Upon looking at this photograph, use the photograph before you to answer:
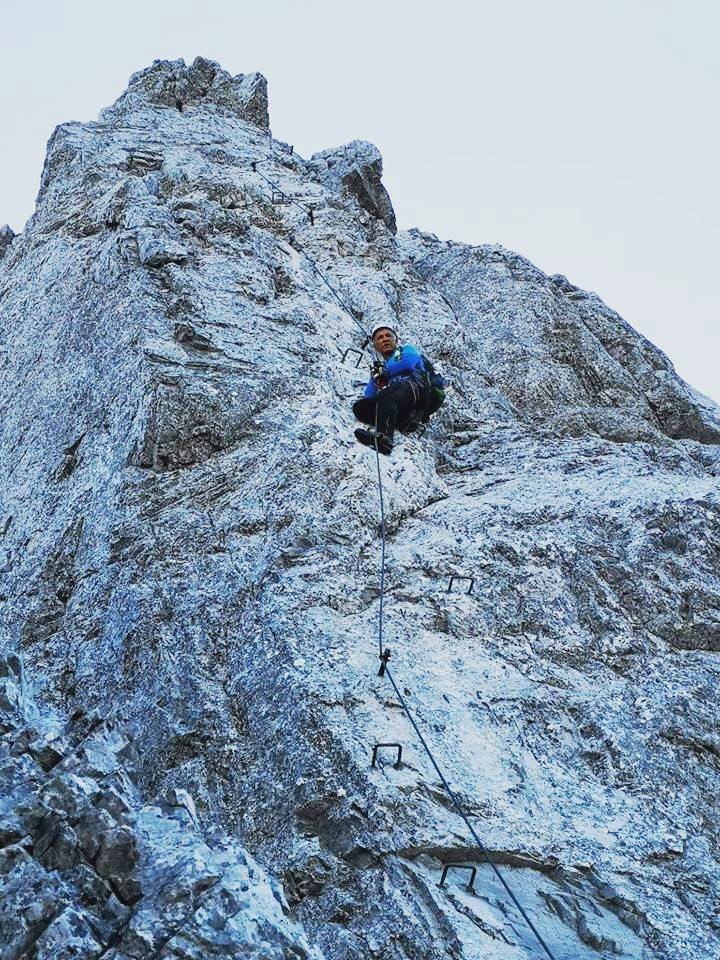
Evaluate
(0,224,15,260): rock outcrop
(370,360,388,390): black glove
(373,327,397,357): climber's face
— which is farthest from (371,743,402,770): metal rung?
(0,224,15,260): rock outcrop

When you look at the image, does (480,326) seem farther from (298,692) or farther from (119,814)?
(119,814)

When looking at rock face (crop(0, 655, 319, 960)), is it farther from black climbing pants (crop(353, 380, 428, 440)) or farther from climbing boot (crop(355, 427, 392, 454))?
black climbing pants (crop(353, 380, 428, 440))

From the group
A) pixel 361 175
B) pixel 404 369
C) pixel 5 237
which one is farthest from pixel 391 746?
pixel 5 237

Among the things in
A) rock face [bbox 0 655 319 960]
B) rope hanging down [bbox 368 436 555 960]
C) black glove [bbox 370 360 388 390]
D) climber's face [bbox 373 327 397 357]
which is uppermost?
climber's face [bbox 373 327 397 357]

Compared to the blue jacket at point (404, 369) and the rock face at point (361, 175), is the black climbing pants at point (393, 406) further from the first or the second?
the rock face at point (361, 175)

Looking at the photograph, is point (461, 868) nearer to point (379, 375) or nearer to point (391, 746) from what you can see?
point (391, 746)

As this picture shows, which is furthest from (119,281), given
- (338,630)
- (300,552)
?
(338,630)

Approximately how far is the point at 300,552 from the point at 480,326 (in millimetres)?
7029

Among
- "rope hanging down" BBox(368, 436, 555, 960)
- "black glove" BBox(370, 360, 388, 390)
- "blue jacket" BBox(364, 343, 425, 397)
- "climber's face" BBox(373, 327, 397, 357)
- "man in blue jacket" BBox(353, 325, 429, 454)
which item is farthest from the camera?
"climber's face" BBox(373, 327, 397, 357)

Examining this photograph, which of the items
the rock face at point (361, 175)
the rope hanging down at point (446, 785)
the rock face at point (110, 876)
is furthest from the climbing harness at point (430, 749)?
the rock face at point (361, 175)

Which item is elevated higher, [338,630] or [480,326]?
[480,326]

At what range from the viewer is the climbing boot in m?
11.2

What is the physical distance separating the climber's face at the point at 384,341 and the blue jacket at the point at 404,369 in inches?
12.2

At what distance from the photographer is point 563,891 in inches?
288
